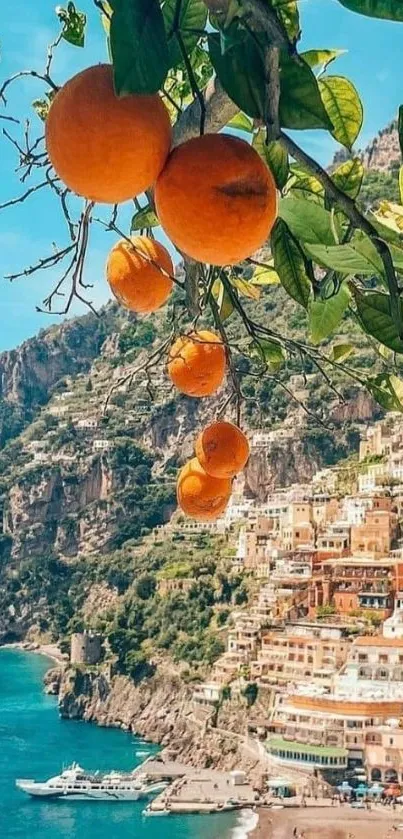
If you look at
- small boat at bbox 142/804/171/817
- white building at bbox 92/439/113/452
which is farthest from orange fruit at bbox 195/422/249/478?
white building at bbox 92/439/113/452

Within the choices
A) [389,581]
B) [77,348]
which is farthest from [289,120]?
[77,348]

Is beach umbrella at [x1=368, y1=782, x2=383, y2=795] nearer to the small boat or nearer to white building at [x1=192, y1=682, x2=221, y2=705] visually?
the small boat

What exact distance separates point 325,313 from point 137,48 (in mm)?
155

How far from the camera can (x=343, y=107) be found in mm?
369

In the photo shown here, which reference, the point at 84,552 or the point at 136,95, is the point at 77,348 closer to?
the point at 84,552

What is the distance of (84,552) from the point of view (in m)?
24.9

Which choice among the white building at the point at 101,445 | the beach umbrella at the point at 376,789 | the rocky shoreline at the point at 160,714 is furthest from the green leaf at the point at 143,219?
the white building at the point at 101,445

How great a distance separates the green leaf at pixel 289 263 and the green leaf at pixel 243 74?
10 cm

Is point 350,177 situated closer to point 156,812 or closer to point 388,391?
point 388,391

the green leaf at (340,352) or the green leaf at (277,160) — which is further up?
the green leaf at (340,352)

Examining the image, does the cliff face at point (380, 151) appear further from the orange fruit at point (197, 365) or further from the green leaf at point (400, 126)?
the green leaf at point (400, 126)

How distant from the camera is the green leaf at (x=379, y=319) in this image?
38 centimetres

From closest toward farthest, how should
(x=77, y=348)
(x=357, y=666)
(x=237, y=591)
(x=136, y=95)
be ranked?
(x=136, y=95) < (x=357, y=666) < (x=237, y=591) < (x=77, y=348)

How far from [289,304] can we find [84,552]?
799 cm
